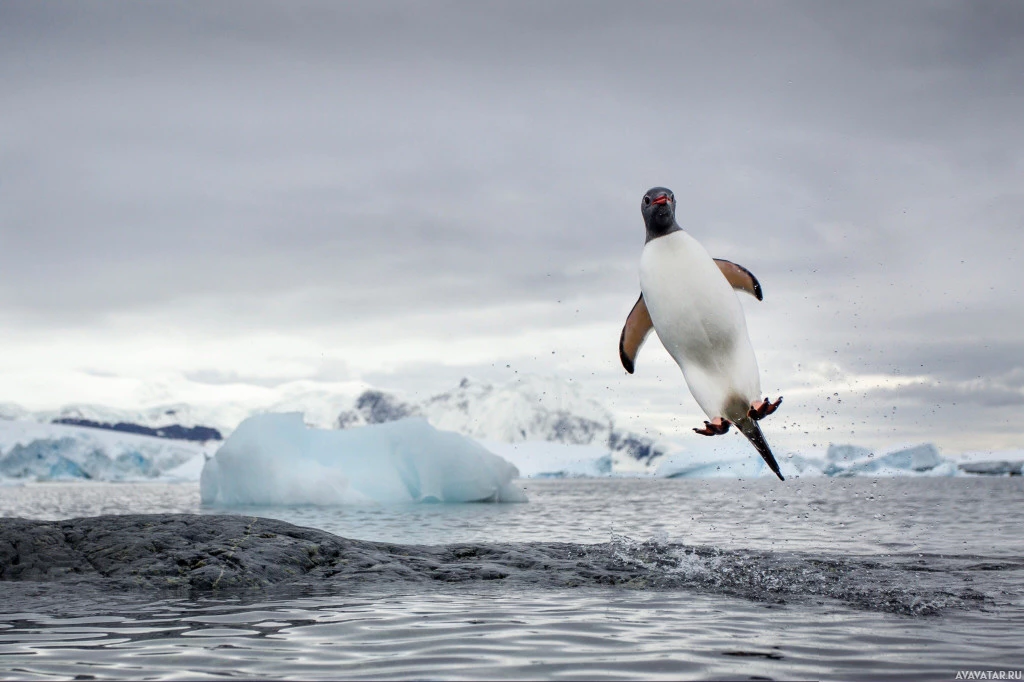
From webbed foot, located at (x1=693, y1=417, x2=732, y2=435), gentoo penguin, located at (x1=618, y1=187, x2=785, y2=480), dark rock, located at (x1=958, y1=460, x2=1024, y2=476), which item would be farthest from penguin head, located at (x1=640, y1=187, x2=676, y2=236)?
dark rock, located at (x1=958, y1=460, x2=1024, y2=476)

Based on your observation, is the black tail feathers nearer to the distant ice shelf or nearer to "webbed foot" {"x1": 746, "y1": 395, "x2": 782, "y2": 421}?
"webbed foot" {"x1": 746, "y1": 395, "x2": 782, "y2": 421}

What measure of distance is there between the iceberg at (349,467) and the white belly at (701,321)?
2998cm

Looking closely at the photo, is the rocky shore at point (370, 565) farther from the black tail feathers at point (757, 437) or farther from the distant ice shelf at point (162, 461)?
the distant ice shelf at point (162, 461)

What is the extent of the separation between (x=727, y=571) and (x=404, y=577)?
3.57 m

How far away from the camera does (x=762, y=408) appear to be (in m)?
7.07

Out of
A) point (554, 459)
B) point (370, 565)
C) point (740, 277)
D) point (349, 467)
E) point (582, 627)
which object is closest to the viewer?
point (582, 627)

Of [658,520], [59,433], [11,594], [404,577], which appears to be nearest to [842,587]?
[404,577]

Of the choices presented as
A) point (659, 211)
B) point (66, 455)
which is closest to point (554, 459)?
point (66, 455)

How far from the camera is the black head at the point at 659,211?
7.39 m

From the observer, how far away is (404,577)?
10156 millimetres

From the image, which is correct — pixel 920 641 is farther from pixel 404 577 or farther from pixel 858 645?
pixel 404 577

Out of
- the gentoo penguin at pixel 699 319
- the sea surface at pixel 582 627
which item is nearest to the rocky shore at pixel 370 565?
the sea surface at pixel 582 627

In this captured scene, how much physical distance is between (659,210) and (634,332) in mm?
1632

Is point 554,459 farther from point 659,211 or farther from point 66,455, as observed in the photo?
point 659,211
